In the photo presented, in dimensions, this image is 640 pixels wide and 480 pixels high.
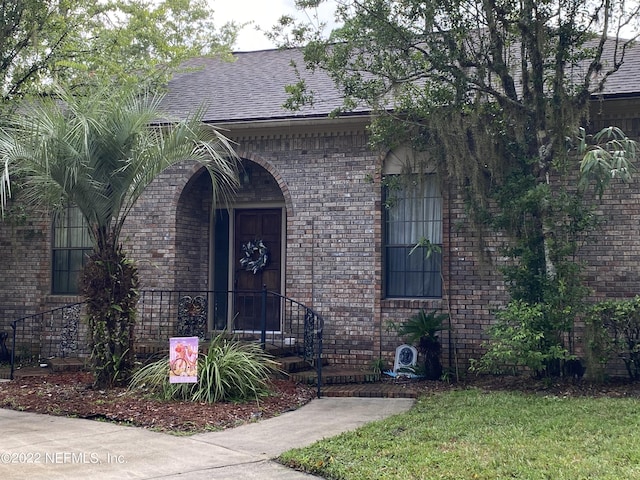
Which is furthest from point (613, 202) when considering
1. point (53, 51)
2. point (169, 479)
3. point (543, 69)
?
point (53, 51)

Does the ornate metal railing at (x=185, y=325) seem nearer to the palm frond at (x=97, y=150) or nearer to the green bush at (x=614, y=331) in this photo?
the palm frond at (x=97, y=150)

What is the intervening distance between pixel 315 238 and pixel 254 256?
70.2 inches

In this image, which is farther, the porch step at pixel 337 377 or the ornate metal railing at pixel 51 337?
the ornate metal railing at pixel 51 337

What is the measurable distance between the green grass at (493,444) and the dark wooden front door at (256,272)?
5.08m

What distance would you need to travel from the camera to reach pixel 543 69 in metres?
9.67

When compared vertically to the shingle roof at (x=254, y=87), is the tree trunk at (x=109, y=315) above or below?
below

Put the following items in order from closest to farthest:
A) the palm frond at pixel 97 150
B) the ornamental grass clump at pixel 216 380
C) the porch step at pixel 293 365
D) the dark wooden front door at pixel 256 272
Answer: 1. the ornamental grass clump at pixel 216 380
2. the palm frond at pixel 97 150
3. the porch step at pixel 293 365
4. the dark wooden front door at pixel 256 272

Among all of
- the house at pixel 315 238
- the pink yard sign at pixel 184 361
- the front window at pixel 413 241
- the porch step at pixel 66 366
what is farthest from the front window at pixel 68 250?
the front window at pixel 413 241

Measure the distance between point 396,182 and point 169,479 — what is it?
6.03 metres

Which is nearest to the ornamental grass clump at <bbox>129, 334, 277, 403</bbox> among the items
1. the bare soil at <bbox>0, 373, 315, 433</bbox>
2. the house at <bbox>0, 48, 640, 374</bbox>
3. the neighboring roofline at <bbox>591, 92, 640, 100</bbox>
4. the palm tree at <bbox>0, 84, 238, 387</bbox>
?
the bare soil at <bbox>0, 373, 315, 433</bbox>

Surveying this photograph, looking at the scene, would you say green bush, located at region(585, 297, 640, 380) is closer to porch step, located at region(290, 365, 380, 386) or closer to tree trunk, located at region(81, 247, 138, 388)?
porch step, located at region(290, 365, 380, 386)

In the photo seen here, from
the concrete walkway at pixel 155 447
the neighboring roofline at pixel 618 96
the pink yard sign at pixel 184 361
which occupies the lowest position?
the concrete walkway at pixel 155 447

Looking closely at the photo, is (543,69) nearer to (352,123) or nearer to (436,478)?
(352,123)

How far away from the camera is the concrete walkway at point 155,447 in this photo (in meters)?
6.21
